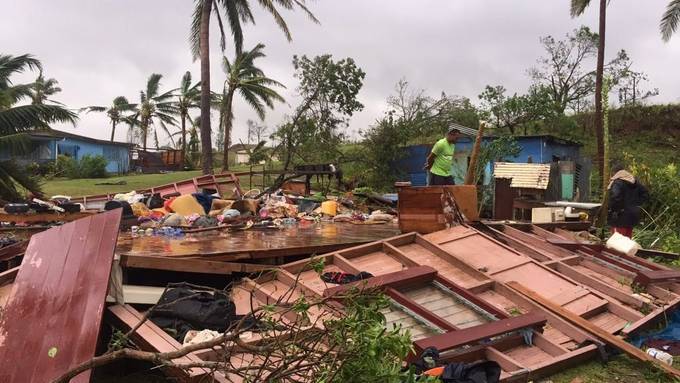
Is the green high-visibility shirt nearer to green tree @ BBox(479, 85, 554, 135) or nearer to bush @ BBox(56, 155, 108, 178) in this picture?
green tree @ BBox(479, 85, 554, 135)

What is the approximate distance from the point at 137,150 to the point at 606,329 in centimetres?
3049

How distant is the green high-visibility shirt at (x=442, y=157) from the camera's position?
834 cm

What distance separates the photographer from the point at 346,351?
2158 millimetres

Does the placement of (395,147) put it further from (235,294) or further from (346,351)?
(346,351)

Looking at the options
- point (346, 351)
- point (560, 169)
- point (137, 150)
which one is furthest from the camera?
point (137, 150)

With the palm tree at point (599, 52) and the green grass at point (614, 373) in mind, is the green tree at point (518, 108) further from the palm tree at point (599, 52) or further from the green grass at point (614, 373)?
the green grass at point (614, 373)

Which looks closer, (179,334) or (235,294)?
(179,334)

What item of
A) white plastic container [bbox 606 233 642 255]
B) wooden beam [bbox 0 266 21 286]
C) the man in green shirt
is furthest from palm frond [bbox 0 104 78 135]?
white plastic container [bbox 606 233 642 255]

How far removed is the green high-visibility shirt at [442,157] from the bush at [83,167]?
68.2ft

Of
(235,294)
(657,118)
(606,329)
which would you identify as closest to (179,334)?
(235,294)

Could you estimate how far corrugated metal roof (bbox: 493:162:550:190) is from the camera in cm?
1344

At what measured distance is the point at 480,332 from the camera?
168 inches

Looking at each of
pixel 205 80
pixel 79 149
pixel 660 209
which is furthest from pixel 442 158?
pixel 79 149

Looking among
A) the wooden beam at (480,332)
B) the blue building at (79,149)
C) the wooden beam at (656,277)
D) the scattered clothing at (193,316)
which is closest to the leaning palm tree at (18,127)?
the scattered clothing at (193,316)
